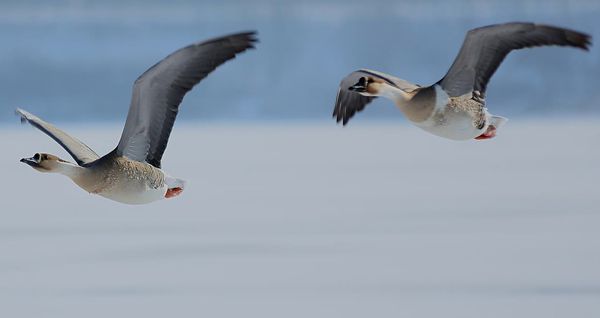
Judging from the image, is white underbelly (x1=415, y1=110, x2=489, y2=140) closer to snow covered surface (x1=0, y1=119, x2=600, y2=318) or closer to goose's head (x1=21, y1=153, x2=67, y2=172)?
snow covered surface (x1=0, y1=119, x2=600, y2=318)

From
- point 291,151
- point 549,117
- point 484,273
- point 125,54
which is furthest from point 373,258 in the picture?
Result: point 125,54

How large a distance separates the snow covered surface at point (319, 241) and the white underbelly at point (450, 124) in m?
0.70

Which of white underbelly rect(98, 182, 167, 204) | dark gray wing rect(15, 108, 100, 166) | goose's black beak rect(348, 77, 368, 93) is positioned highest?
goose's black beak rect(348, 77, 368, 93)

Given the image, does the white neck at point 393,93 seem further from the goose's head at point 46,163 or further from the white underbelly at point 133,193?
the goose's head at point 46,163

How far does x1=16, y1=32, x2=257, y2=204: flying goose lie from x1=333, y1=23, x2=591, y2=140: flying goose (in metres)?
0.88

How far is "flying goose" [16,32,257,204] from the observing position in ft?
17.3

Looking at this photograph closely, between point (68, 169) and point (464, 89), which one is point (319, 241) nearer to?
point (464, 89)

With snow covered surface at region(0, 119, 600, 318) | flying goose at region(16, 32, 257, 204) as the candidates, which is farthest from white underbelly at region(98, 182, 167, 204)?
snow covered surface at region(0, 119, 600, 318)

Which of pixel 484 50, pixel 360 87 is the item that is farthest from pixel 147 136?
pixel 484 50

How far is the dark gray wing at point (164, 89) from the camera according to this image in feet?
17.2

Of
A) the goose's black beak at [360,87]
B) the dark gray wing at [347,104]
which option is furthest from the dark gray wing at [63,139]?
the dark gray wing at [347,104]

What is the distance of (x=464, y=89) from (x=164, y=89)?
5.04ft

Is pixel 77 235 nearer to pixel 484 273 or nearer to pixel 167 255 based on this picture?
pixel 167 255

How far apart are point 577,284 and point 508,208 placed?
254 cm
